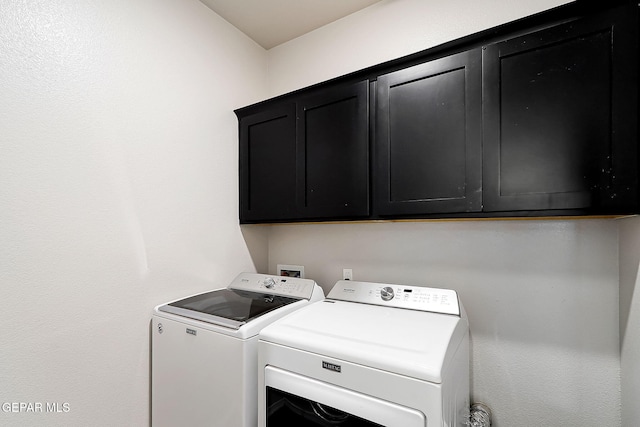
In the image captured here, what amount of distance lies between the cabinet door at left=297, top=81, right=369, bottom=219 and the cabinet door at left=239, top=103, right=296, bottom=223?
0.27 ft

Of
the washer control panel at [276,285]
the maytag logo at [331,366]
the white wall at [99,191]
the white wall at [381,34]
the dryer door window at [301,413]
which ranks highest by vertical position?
the white wall at [381,34]

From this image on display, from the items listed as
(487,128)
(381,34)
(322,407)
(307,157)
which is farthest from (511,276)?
(381,34)

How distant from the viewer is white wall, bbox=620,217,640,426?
1.08m

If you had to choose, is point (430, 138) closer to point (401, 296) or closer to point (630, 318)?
point (401, 296)

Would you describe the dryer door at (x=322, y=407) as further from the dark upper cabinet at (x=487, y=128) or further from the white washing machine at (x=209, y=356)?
the dark upper cabinet at (x=487, y=128)

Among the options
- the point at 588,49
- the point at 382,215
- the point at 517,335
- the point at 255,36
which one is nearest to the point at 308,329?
the point at 382,215

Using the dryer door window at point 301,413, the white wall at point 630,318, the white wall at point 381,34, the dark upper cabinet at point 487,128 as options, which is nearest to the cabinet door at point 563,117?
the dark upper cabinet at point 487,128

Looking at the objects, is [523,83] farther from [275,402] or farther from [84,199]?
[84,199]

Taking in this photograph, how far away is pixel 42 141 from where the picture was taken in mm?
1183

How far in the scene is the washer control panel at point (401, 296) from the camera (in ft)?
4.58

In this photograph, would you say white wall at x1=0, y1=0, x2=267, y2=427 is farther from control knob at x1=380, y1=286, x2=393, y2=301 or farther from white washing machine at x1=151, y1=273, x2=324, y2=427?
control knob at x1=380, y1=286, x2=393, y2=301

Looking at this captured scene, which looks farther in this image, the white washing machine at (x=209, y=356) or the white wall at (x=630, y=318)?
the white washing machine at (x=209, y=356)

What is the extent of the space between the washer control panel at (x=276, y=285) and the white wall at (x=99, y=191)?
0.18 metres

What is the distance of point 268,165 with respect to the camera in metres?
1.90
